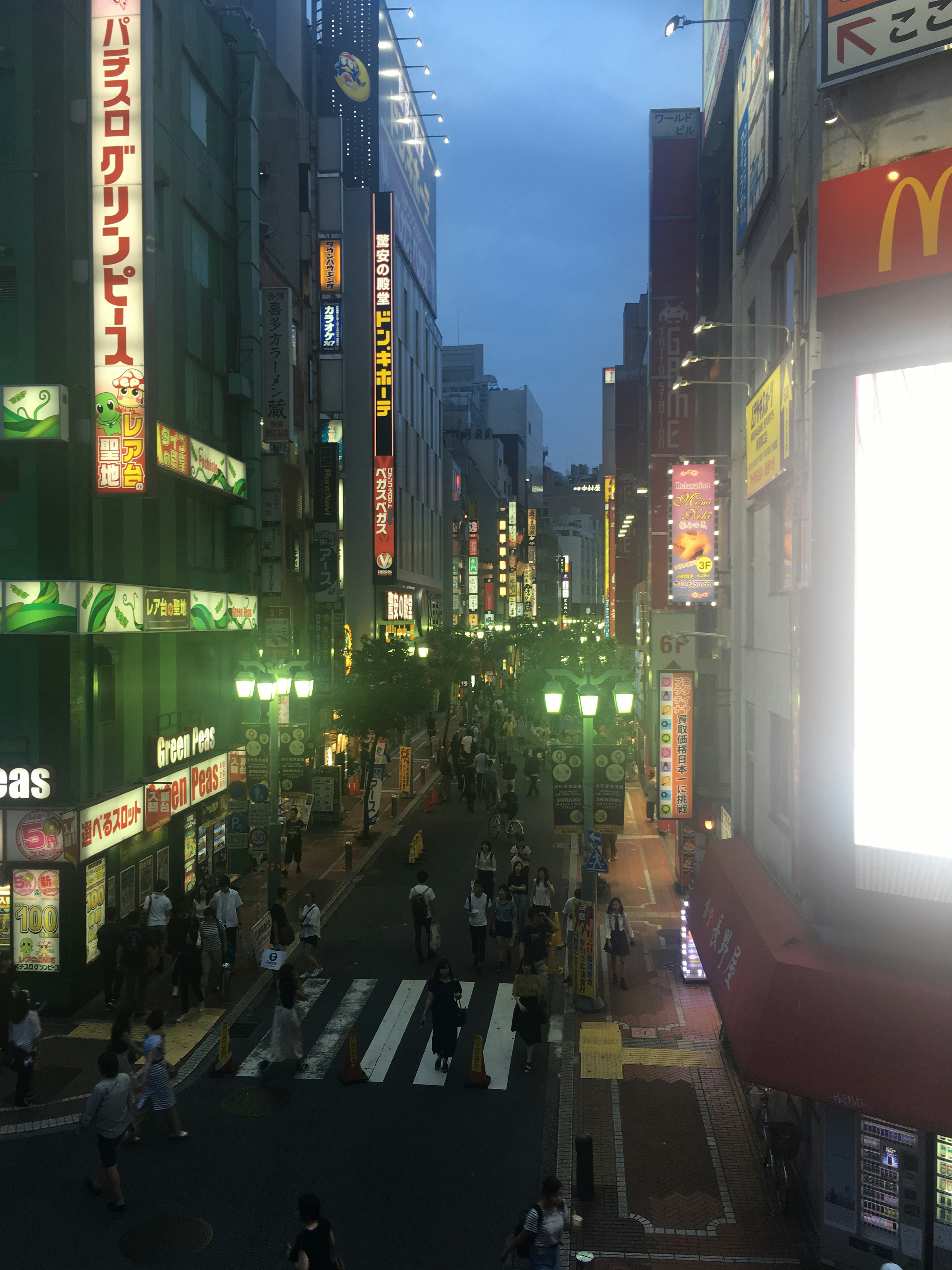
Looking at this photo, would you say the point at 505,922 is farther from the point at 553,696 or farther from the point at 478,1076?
the point at 478,1076

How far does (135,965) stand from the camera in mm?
15672

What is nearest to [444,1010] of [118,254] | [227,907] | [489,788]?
[227,907]

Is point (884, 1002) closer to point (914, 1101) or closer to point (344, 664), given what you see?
point (914, 1101)

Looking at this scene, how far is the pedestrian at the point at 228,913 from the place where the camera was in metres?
17.1

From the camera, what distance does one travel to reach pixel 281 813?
92.5 feet

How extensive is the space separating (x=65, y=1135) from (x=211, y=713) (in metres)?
12.5

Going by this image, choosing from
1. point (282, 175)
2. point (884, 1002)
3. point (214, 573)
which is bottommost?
point (884, 1002)

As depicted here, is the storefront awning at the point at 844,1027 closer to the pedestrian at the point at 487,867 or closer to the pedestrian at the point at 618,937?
the pedestrian at the point at 618,937

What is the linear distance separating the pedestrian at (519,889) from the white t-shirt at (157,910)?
671 centimetres

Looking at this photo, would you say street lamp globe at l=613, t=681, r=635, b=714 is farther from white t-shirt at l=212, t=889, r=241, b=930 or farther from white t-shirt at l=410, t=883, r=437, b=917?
white t-shirt at l=212, t=889, r=241, b=930

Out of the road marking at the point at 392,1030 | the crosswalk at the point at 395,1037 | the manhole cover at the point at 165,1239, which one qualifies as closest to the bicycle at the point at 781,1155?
the crosswalk at the point at 395,1037

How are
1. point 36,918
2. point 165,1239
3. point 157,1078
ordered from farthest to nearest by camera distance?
point 36,918 < point 157,1078 < point 165,1239

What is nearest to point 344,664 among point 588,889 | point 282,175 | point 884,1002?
point 282,175

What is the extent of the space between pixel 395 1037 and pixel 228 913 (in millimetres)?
4233
